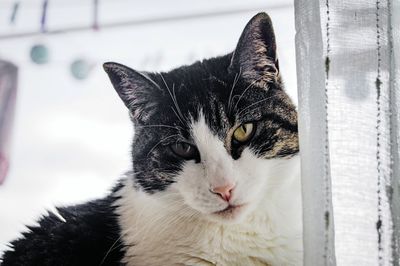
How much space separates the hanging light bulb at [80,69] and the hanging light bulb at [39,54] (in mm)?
81

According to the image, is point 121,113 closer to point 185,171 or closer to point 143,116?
point 143,116

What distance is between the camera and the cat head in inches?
33.5

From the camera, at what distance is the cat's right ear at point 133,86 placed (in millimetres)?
952

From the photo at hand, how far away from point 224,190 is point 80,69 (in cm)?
65

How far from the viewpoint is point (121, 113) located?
1.27 m

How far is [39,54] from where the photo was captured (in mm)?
1289

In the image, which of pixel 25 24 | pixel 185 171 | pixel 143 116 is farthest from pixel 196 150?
pixel 25 24

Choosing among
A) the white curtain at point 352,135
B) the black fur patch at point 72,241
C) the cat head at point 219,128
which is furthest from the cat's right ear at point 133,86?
the white curtain at point 352,135

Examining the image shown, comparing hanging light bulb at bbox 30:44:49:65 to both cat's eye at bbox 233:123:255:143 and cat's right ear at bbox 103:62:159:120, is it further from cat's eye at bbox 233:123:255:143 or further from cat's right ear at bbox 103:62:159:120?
cat's eye at bbox 233:123:255:143

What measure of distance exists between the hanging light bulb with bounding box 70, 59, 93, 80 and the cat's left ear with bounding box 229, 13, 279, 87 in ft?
1.61

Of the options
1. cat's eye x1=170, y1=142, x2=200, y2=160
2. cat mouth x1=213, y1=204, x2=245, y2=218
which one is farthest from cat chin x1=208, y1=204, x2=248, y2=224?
cat's eye x1=170, y1=142, x2=200, y2=160

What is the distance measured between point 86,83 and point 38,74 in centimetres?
14

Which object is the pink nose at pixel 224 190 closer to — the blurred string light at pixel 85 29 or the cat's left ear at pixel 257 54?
the cat's left ear at pixel 257 54

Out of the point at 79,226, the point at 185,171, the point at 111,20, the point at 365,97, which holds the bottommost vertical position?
the point at 79,226
